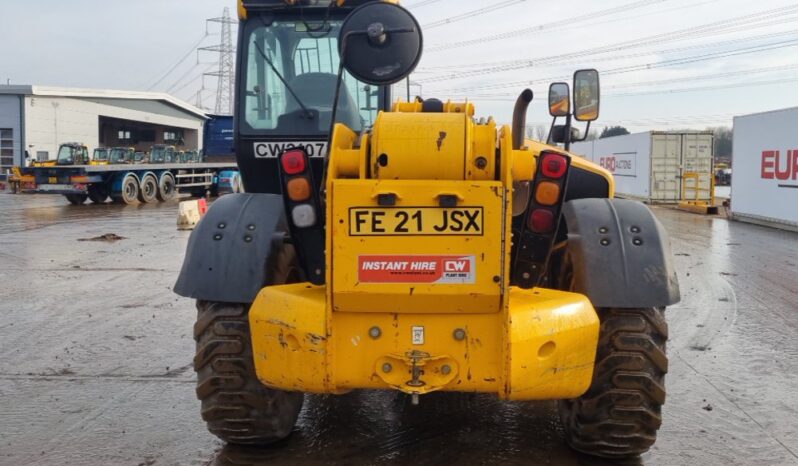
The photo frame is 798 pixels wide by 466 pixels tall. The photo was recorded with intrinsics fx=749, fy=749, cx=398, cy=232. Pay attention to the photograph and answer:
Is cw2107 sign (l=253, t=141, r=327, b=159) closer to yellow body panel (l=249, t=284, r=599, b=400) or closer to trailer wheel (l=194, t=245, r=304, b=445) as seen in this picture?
trailer wheel (l=194, t=245, r=304, b=445)

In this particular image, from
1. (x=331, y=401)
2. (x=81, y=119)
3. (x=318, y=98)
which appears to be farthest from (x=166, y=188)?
(x=331, y=401)

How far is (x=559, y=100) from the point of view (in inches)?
200

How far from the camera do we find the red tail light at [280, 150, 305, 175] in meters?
3.50

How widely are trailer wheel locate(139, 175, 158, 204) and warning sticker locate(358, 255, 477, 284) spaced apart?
95.0 ft

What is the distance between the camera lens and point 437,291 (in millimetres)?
3193

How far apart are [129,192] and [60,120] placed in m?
19.3

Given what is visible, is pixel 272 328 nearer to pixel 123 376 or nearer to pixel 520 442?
pixel 520 442

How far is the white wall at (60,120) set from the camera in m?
→ 43.2

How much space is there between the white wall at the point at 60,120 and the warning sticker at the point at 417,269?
147 ft

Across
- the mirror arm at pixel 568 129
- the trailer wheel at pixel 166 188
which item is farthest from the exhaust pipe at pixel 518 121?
the trailer wheel at pixel 166 188

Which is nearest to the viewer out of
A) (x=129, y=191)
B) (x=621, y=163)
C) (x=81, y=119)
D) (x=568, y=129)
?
(x=568, y=129)

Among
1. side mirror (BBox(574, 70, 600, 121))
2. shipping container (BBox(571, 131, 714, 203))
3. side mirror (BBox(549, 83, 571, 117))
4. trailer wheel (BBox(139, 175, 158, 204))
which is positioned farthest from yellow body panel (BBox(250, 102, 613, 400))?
trailer wheel (BBox(139, 175, 158, 204))

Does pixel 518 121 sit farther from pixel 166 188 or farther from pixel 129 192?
pixel 166 188

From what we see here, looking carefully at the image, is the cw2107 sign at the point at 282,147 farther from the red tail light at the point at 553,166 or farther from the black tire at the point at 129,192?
the black tire at the point at 129,192
